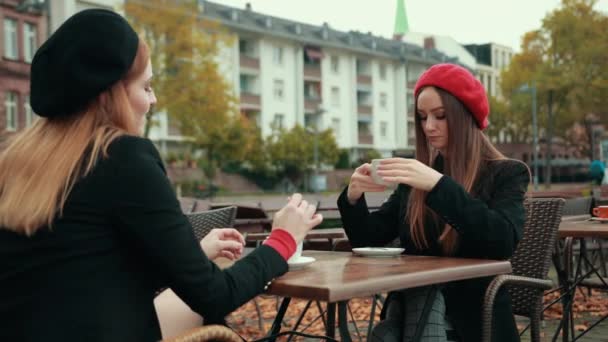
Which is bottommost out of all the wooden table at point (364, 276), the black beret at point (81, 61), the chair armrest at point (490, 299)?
the chair armrest at point (490, 299)

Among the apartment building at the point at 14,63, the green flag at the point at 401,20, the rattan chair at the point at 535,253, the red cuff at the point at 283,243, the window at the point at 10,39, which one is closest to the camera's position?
the red cuff at the point at 283,243

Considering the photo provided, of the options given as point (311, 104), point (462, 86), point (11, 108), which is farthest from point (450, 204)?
point (311, 104)

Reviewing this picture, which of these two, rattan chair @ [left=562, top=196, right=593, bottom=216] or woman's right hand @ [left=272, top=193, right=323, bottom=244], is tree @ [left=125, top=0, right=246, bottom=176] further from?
woman's right hand @ [left=272, top=193, right=323, bottom=244]

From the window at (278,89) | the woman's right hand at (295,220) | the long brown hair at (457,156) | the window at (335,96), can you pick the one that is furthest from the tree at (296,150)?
the woman's right hand at (295,220)

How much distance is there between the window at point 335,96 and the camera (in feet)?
213

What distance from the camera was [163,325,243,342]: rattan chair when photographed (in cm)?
198

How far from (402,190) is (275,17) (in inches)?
2430

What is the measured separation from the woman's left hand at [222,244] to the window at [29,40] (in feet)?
129

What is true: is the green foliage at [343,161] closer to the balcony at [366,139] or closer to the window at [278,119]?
the balcony at [366,139]

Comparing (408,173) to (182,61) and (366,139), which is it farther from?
(366,139)

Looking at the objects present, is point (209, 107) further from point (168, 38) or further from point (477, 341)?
point (477, 341)

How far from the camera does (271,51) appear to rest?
59.4 m

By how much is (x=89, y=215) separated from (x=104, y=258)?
0.11 metres

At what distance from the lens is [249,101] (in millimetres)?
57125
